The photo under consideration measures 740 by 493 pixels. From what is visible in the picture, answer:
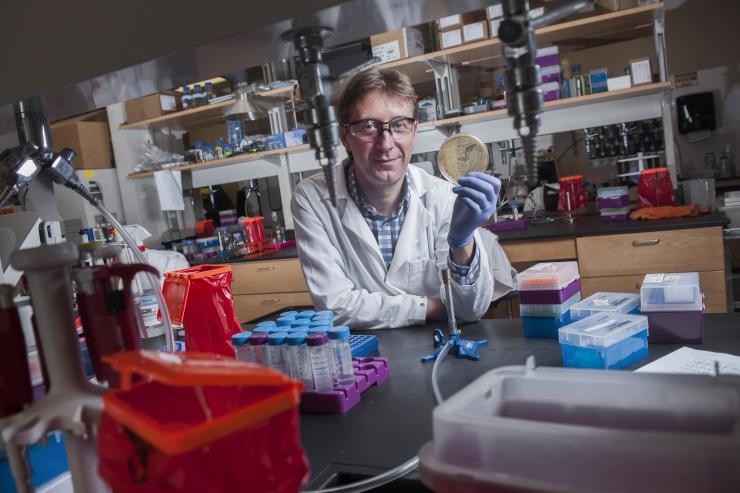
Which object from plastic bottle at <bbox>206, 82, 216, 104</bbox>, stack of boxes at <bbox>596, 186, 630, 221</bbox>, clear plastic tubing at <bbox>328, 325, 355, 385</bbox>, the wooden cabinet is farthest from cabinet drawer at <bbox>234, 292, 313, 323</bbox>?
clear plastic tubing at <bbox>328, 325, 355, 385</bbox>

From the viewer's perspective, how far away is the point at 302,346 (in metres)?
1.11

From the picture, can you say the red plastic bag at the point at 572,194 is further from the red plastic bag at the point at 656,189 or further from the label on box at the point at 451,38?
the label on box at the point at 451,38

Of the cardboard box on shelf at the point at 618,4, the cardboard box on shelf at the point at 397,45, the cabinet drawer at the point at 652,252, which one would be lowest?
the cabinet drawer at the point at 652,252

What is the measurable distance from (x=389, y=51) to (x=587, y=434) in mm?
3110

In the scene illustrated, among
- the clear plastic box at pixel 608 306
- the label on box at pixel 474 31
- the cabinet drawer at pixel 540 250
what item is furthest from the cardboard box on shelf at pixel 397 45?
the clear plastic box at pixel 608 306

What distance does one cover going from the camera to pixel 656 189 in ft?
9.73

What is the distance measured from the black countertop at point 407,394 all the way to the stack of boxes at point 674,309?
2 cm

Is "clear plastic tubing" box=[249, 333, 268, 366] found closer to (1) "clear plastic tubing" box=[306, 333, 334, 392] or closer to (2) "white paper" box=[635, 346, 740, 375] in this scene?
(1) "clear plastic tubing" box=[306, 333, 334, 392]

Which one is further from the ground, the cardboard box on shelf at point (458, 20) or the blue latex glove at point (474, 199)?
the cardboard box on shelf at point (458, 20)

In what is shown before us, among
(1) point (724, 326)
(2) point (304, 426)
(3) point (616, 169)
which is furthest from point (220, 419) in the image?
(3) point (616, 169)

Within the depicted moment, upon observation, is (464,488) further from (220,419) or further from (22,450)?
(22,450)

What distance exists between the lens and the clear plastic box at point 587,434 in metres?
0.53

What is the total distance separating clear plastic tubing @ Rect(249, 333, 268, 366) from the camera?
45.7 inches

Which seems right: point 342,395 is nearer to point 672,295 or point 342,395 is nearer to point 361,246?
point 672,295
